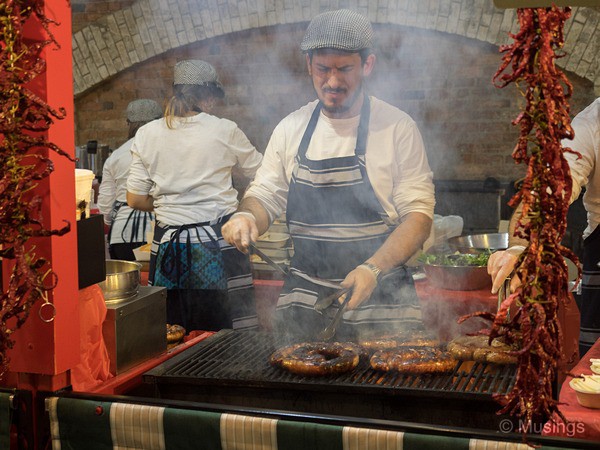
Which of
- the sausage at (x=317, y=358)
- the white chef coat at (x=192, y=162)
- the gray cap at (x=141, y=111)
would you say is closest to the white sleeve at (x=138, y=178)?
the white chef coat at (x=192, y=162)

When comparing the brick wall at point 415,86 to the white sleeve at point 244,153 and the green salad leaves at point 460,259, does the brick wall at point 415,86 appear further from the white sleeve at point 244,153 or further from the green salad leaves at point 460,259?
the green salad leaves at point 460,259

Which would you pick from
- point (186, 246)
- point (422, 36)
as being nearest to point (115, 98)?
point (422, 36)

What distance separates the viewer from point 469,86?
6523mm

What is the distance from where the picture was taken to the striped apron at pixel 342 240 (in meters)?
3.10

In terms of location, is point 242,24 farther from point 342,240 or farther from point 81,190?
point 81,190

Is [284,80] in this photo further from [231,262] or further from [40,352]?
[40,352]

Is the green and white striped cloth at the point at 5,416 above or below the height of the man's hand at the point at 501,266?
below

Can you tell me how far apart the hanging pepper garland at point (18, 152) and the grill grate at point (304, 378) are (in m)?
0.59

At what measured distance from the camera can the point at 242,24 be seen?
22.3 ft

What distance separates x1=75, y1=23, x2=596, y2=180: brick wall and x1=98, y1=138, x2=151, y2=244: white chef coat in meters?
2.02

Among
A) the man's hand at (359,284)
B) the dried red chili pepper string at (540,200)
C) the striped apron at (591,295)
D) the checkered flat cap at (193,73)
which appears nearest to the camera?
the dried red chili pepper string at (540,200)

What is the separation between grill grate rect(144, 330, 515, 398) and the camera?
206 cm

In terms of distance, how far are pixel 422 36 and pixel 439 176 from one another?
1.28m

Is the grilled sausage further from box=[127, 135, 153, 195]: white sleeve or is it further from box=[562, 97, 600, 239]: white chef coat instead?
box=[127, 135, 153, 195]: white sleeve
